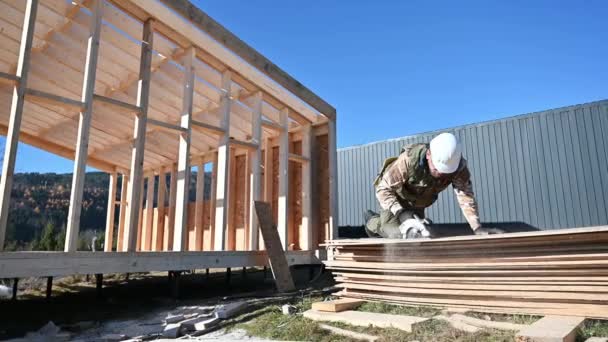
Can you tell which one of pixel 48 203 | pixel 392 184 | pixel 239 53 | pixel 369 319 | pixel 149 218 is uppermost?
pixel 239 53

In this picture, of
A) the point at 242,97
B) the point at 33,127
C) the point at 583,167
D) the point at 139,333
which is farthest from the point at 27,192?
the point at 583,167

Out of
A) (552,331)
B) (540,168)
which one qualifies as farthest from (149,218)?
(552,331)

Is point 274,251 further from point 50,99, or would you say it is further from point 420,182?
point 50,99

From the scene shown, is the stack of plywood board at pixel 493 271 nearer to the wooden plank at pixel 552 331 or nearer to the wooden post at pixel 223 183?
the wooden plank at pixel 552 331

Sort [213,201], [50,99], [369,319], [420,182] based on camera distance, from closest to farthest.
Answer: [369,319]
[420,182]
[50,99]
[213,201]

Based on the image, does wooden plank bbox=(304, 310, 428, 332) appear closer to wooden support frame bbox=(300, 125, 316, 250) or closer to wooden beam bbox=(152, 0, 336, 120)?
wooden support frame bbox=(300, 125, 316, 250)

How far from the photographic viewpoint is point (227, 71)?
8.01m

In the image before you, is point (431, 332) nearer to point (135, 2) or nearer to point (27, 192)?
point (135, 2)

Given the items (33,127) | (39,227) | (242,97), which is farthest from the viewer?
(39,227)

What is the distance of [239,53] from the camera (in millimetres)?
7602

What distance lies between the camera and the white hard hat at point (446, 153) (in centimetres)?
407

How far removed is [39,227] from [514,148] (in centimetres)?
2360

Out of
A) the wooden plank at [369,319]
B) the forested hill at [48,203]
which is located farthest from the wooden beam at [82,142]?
the forested hill at [48,203]

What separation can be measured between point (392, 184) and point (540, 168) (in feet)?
28.2
